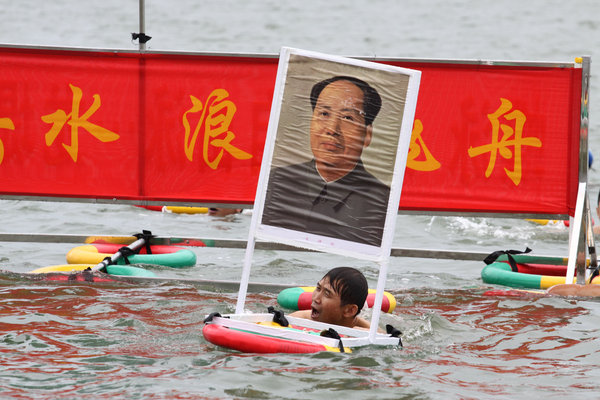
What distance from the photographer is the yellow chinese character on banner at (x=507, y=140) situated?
364 inches

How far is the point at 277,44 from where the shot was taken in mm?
28234

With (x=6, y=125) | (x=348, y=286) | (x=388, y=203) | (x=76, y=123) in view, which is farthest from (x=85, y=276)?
(x=388, y=203)

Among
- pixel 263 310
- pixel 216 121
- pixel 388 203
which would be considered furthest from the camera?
pixel 216 121

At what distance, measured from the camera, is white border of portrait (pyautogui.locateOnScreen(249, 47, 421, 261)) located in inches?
267

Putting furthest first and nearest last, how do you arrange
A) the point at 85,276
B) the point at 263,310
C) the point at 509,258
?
the point at 509,258 → the point at 85,276 → the point at 263,310

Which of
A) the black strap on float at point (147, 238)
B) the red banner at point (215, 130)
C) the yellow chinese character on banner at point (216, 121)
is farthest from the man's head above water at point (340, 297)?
the black strap on float at point (147, 238)

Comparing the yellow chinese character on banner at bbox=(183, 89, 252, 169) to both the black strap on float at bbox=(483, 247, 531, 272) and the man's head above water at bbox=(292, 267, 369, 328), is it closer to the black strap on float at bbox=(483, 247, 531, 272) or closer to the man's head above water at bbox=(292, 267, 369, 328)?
the man's head above water at bbox=(292, 267, 369, 328)

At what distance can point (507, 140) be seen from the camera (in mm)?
9273

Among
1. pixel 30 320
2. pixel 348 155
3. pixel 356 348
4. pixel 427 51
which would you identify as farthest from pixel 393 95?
pixel 427 51

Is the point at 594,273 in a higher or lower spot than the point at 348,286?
lower

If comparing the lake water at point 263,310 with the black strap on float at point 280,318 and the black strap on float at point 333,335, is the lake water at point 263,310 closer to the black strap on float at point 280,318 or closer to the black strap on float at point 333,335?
the black strap on float at point 333,335

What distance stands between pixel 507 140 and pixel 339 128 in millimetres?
2818

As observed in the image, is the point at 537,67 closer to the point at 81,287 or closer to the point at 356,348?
the point at 356,348

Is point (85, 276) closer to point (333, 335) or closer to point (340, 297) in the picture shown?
point (340, 297)
